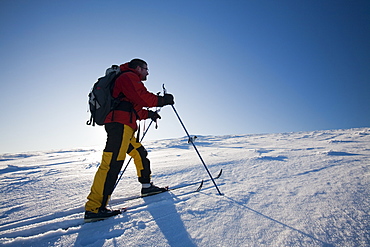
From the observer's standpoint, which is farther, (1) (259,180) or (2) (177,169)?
(2) (177,169)

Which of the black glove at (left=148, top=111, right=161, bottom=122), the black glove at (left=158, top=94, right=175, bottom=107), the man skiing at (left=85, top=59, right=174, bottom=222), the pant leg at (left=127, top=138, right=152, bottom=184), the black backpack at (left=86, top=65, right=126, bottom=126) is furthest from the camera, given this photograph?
the black glove at (left=148, top=111, right=161, bottom=122)

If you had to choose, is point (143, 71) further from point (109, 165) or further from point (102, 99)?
point (109, 165)

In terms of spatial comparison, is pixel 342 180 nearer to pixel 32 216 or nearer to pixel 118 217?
pixel 118 217

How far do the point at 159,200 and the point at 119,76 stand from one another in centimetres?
168

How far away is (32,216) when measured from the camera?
187 cm

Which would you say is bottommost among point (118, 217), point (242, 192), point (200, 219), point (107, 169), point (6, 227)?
point (6, 227)

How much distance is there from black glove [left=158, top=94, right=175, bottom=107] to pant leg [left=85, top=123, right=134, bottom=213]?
567 millimetres

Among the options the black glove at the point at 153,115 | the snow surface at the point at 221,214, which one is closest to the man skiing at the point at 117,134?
the snow surface at the point at 221,214

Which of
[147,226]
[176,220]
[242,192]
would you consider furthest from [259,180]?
[147,226]

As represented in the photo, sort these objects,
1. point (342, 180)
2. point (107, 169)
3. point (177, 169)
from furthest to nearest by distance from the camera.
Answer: point (177, 169), point (342, 180), point (107, 169)

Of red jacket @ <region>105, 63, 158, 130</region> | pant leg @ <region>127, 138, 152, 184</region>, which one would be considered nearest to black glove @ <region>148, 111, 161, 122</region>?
pant leg @ <region>127, 138, 152, 184</region>

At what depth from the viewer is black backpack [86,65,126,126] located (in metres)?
2.08

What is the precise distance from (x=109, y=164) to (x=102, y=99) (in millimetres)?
809

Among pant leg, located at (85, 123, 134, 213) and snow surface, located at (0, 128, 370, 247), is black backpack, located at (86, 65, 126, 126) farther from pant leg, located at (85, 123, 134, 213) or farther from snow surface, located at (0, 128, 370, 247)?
snow surface, located at (0, 128, 370, 247)
